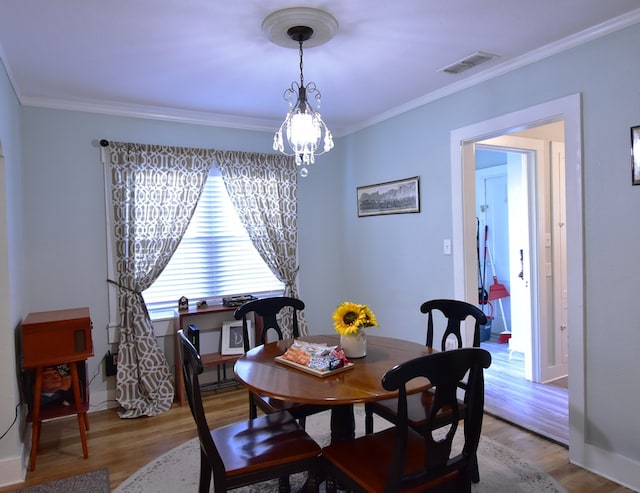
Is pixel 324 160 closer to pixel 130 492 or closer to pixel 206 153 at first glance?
pixel 206 153

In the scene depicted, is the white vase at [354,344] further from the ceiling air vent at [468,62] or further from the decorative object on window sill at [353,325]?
the ceiling air vent at [468,62]

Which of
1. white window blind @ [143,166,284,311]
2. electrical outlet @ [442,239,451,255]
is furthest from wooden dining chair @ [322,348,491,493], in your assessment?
white window blind @ [143,166,284,311]

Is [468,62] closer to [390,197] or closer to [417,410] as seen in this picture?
[390,197]

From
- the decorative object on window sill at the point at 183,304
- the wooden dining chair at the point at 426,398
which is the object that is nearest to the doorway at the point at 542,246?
the wooden dining chair at the point at 426,398

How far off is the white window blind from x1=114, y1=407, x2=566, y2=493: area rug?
1.46m

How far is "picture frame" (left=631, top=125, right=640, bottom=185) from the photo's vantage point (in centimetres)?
223

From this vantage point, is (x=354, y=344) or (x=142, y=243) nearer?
(x=354, y=344)

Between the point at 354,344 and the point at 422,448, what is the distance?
557mm

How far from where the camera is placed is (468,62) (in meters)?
2.81

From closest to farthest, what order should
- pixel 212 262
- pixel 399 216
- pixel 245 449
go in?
pixel 245 449
pixel 399 216
pixel 212 262

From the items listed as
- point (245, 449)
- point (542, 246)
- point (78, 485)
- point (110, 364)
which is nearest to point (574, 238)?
point (542, 246)

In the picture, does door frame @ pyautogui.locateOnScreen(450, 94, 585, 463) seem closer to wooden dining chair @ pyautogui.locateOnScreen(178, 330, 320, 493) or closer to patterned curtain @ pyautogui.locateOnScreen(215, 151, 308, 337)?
wooden dining chair @ pyautogui.locateOnScreen(178, 330, 320, 493)

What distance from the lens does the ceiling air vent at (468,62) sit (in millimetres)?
2697

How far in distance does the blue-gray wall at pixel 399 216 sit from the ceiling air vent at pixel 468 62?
0.78ft
